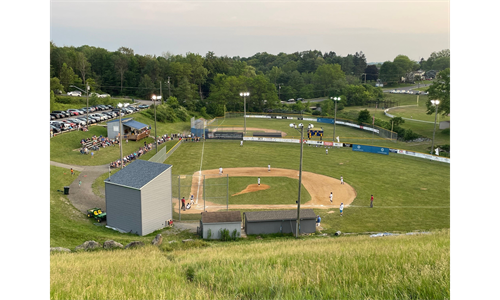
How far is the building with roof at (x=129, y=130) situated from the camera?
5531 centimetres

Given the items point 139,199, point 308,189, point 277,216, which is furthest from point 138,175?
point 308,189

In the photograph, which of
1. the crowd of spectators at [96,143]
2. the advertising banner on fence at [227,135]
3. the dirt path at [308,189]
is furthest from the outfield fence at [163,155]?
the crowd of spectators at [96,143]

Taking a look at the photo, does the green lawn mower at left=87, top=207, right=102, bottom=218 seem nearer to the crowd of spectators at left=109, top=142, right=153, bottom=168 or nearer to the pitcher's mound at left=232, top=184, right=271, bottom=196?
the pitcher's mound at left=232, top=184, right=271, bottom=196

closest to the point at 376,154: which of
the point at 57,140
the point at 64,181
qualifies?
the point at 64,181

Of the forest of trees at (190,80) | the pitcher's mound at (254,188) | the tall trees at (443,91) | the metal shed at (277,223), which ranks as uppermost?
the forest of trees at (190,80)

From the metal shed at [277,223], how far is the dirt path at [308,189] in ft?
16.2

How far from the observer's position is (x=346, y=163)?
49.0 meters

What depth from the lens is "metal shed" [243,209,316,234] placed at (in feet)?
87.0

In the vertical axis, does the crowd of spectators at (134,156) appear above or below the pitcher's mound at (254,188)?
above

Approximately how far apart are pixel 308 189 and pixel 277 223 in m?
11.5

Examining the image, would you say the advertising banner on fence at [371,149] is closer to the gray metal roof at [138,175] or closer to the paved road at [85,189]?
the paved road at [85,189]
